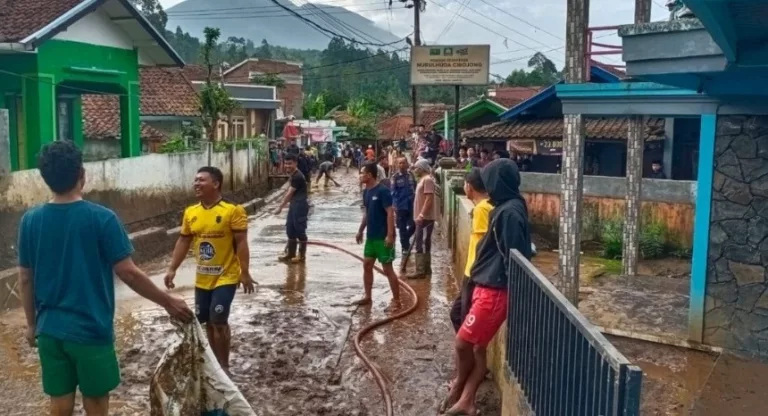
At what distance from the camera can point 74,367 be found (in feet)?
13.2

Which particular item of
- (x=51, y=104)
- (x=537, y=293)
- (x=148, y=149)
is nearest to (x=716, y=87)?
(x=537, y=293)

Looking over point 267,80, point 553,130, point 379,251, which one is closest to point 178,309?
point 379,251

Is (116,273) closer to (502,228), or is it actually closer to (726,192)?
(502,228)

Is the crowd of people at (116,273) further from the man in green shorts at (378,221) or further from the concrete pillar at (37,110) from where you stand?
the concrete pillar at (37,110)

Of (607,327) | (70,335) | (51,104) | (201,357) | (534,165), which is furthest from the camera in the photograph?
(534,165)

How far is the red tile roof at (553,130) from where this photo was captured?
17422 millimetres

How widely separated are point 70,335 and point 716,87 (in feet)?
18.1

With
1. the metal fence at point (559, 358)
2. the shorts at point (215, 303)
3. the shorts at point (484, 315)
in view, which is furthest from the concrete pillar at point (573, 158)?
the shorts at point (215, 303)

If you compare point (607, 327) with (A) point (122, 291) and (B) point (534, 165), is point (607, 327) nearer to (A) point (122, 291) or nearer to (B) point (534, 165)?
(A) point (122, 291)

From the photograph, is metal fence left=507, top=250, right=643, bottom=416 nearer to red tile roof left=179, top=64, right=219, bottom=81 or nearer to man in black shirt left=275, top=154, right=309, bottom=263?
man in black shirt left=275, top=154, right=309, bottom=263

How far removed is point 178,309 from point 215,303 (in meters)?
1.69

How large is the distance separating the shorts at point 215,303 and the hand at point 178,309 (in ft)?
4.70

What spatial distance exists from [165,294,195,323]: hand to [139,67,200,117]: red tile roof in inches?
866

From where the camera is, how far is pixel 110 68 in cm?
1667
